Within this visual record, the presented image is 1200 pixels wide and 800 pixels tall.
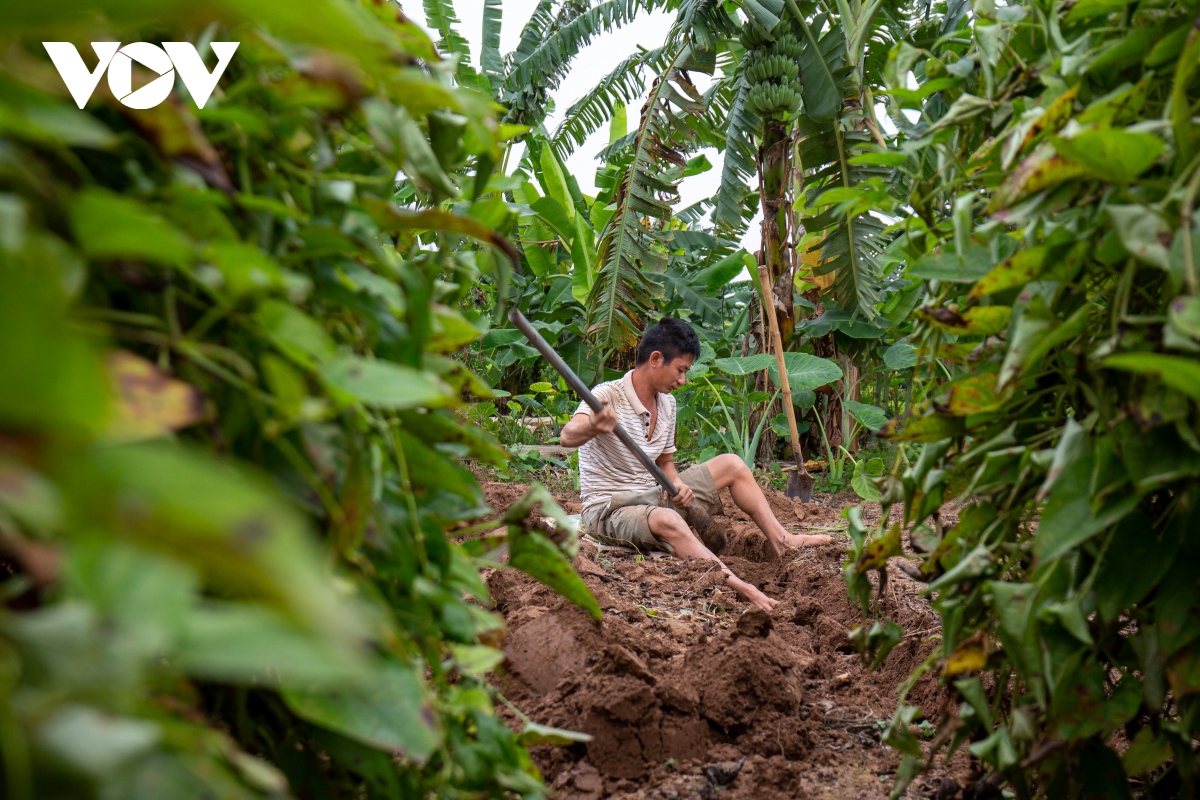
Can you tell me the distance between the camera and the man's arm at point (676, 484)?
13.4 feet

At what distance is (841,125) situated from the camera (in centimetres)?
514

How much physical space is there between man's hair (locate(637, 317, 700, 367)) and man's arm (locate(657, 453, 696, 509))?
522 millimetres

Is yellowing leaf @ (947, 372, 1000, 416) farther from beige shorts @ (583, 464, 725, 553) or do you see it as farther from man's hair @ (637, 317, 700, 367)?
man's hair @ (637, 317, 700, 367)

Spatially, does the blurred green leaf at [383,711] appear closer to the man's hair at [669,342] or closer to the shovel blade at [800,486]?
the man's hair at [669,342]

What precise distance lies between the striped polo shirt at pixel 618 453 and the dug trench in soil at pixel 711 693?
3.76 ft

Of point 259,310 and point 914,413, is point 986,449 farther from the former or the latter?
point 259,310

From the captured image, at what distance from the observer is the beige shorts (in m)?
4.05

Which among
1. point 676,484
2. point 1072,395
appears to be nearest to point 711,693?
point 1072,395

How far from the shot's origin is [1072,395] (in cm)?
96

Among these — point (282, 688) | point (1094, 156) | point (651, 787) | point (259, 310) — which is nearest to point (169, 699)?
point (282, 688)

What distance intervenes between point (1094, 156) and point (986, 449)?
0.36 meters

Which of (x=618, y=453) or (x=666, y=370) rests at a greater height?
(x=666, y=370)

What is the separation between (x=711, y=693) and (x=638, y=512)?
1.97m

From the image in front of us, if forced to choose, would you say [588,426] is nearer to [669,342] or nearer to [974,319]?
[669,342]
